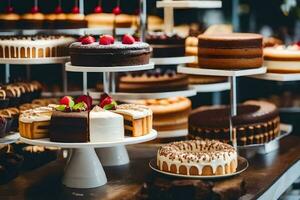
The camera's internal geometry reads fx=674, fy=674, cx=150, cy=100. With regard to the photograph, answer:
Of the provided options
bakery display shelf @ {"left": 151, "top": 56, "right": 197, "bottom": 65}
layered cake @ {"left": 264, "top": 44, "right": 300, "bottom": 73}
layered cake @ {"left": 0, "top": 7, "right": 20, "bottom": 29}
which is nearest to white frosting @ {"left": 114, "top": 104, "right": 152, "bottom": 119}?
bakery display shelf @ {"left": 151, "top": 56, "right": 197, "bottom": 65}

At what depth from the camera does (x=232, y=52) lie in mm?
3990

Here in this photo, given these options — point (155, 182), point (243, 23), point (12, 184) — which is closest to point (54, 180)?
point (12, 184)

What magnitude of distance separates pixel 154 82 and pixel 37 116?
A: 53.5 inches

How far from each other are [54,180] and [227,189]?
963 mm

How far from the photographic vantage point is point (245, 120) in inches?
162

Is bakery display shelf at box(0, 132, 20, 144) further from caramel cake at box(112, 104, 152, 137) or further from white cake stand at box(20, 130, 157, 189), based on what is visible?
caramel cake at box(112, 104, 152, 137)

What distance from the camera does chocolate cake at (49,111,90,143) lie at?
3.23 meters

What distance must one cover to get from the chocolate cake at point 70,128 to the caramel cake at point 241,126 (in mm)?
1100

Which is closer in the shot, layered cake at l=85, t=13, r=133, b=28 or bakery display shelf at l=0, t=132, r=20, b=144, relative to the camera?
bakery display shelf at l=0, t=132, r=20, b=144

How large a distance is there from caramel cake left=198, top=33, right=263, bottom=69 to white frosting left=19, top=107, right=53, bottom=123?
1092mm

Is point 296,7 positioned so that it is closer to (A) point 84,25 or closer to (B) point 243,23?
(B) point 243,23

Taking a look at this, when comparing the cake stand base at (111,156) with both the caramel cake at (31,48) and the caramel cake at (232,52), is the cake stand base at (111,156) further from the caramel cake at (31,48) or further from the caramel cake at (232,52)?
the caramel cake at (232,52)

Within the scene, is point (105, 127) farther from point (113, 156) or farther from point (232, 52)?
point (232, 52)

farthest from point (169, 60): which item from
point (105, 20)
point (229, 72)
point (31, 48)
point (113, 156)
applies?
point (105, 20)
